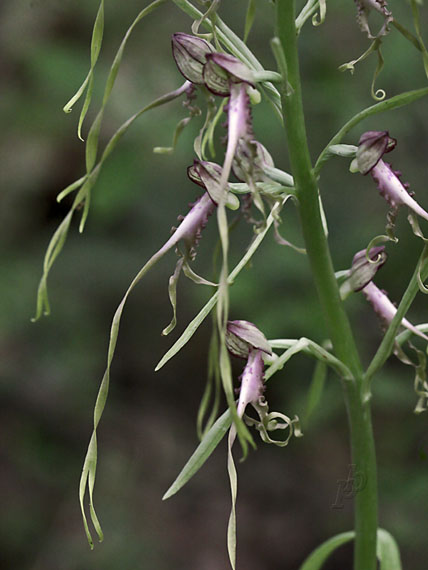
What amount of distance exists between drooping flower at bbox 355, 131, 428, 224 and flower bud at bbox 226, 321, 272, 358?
0.30 metres

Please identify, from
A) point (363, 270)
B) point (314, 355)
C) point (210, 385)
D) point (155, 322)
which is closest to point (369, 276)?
A: point (363, 270)

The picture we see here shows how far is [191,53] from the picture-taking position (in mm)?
1114

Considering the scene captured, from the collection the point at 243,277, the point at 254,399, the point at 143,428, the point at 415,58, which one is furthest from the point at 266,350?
the point at 143,428

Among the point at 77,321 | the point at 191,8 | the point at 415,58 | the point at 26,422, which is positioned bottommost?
the point at 26,422

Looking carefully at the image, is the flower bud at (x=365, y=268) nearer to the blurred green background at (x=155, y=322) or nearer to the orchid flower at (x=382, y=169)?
the orchid flower at (x=382, y=169)

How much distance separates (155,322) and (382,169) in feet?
10.2

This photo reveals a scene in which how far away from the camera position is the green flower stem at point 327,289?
1122 mm

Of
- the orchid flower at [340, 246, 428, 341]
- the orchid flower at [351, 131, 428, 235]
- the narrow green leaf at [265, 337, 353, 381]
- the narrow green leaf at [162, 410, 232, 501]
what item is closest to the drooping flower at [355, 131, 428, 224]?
the orchid flower at [351, 131, 428, 235]

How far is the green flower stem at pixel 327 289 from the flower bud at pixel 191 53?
116mm

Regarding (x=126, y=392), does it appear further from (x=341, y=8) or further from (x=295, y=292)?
(x=341, y=8)

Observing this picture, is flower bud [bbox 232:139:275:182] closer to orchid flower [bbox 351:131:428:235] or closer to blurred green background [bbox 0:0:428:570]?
orchid flower [bbox 351:131:428:235]

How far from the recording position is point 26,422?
3918mm

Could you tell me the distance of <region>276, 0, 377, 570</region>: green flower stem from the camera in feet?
3.68

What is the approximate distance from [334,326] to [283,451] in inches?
118
